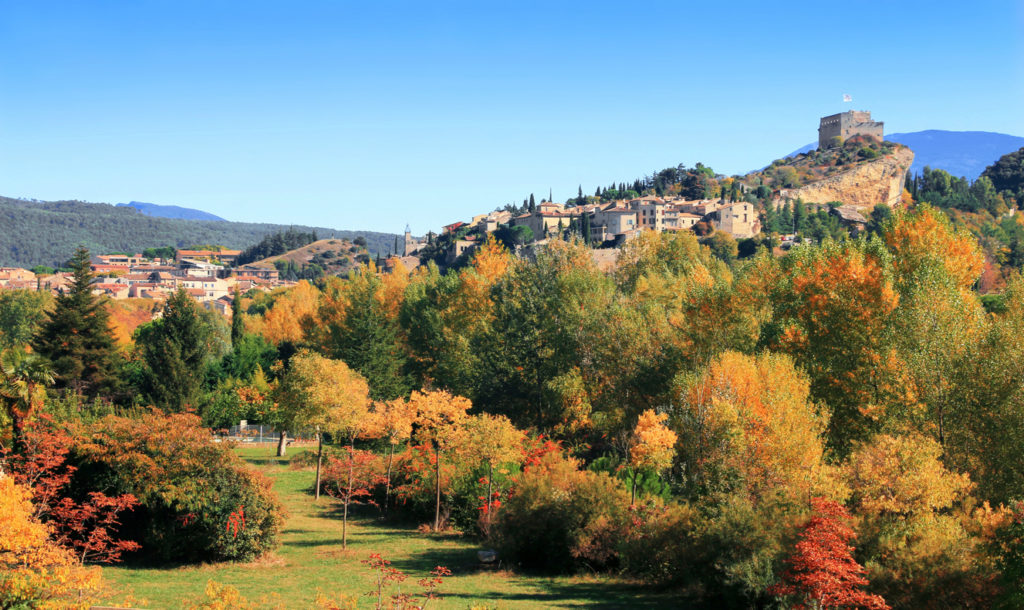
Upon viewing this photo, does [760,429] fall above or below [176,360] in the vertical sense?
above

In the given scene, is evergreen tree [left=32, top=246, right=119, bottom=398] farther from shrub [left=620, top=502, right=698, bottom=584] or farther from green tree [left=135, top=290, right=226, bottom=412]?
shrub [left=620, top=502, right=698, bottom=584]

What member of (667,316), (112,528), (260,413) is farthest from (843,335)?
(260,413)

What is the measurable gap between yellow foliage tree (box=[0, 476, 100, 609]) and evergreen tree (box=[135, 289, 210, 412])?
33415mm

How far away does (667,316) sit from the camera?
4275 centimetres

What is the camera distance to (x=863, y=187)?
17962 centimetres

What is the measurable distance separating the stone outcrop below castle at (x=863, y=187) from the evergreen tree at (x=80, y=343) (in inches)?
6031

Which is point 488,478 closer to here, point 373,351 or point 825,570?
point 825,570

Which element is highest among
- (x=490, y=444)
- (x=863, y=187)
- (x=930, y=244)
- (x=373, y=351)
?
(x=863, y=187)

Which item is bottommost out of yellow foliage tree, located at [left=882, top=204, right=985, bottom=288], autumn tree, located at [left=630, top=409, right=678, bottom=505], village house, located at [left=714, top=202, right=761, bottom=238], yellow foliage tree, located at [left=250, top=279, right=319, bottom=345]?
autumn tree, located at [left=630, top=409, right=678, bottom=505]

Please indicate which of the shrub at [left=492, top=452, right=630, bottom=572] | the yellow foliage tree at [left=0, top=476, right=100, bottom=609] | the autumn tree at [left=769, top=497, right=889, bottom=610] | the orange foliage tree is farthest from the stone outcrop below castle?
the yellow foliage tree at [left=0, top=476, right=100, bottom=609]

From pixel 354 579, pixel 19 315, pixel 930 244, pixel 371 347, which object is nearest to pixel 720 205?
pixel 371 347

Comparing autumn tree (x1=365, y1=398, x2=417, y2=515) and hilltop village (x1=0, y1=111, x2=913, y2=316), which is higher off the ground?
hilltop village (x1=0, y1=111, x2=913, y2=316)

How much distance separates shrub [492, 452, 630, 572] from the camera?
24094 mm

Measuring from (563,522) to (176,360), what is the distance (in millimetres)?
34065
